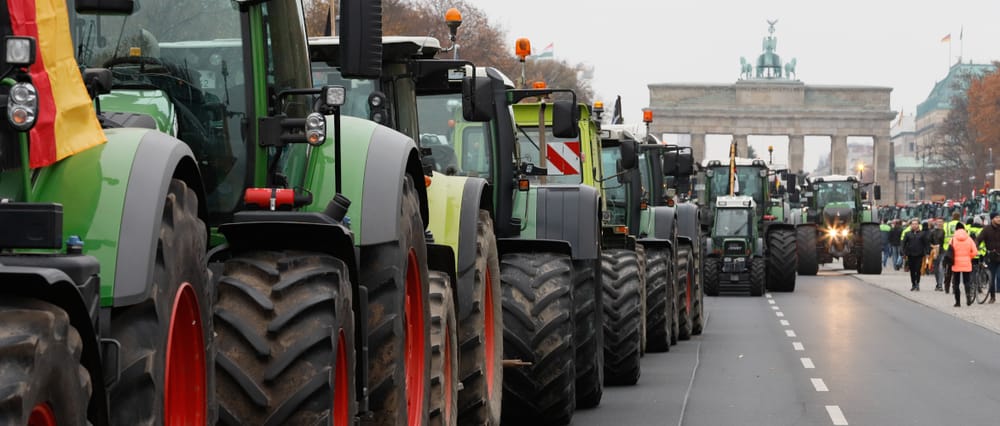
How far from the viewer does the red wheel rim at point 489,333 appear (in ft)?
32.9

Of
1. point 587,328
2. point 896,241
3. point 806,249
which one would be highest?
point 587,328

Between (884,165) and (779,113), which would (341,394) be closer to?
(779,113)

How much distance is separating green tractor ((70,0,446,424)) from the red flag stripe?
34 centimetres

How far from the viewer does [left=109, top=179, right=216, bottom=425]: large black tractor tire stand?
4.21m

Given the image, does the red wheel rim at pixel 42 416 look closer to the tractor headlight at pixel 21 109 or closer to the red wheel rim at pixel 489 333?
the tractor headlight at pixel 21 109

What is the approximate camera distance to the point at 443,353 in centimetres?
791

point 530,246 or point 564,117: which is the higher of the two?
point 564,117

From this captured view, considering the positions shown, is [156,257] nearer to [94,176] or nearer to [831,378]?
[94,176]

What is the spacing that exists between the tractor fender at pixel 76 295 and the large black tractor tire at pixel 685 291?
17.5 meters

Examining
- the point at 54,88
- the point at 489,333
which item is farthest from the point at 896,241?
the point at 54,88

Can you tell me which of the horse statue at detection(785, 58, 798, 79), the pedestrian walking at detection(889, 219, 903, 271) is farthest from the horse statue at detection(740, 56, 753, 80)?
the pedestrian walking at detection(889, 219, 903, 271)

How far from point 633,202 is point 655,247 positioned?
1473 mm

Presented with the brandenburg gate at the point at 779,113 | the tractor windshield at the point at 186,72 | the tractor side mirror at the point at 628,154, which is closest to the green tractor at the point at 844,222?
the tractor side mirror at the point at 628,154

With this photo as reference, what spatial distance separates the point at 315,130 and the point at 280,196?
35cm
